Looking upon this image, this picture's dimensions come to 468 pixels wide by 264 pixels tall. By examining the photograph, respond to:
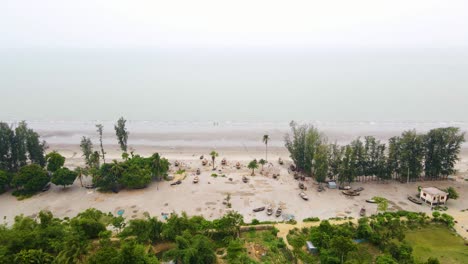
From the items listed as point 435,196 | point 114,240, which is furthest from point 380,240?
point 114,240

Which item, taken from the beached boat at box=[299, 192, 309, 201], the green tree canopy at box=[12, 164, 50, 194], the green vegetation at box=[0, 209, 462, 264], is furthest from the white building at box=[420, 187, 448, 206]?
the green tree canopy at box=[12, 164, 50, 194]

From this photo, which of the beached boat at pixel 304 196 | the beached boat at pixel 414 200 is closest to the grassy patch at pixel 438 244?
the beached boat at pixel 414 200

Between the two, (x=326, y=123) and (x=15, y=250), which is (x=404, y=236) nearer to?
(x=15, y=250)

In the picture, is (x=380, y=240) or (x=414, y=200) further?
(x=414, y=200)

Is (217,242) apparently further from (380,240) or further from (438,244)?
(438,244)

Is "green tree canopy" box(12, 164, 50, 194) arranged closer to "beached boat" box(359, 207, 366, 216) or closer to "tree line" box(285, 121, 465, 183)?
"tree line" box(285, 121, 465, 183)

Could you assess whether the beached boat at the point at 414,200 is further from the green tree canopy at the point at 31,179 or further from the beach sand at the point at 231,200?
the green tree canopy at the point at 31,179

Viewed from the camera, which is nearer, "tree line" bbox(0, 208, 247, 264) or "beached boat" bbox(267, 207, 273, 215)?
"tree line" bbox(0, 208, 247, 264)
